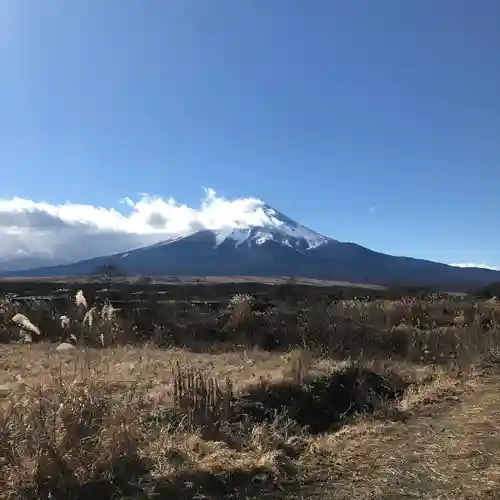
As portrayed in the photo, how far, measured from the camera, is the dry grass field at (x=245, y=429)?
5.04m

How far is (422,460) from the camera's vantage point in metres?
5.88

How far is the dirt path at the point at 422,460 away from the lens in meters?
5.06

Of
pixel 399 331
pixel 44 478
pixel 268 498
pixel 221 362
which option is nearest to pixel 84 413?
pixel 44 478

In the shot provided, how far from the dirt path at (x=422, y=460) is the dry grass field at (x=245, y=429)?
0.7 inches

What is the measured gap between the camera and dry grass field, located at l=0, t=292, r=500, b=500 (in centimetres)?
504

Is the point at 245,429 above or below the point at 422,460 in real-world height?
below

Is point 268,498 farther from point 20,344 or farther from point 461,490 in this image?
point 20,344

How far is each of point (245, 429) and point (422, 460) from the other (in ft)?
7.34

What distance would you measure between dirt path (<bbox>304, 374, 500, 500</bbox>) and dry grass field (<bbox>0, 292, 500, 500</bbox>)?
19mm

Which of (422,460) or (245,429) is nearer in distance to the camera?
(422,460)

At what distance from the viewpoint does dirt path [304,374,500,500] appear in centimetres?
506

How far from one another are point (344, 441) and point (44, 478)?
131 inches

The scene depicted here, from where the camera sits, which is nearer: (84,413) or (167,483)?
(167,483)

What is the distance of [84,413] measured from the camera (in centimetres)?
572
